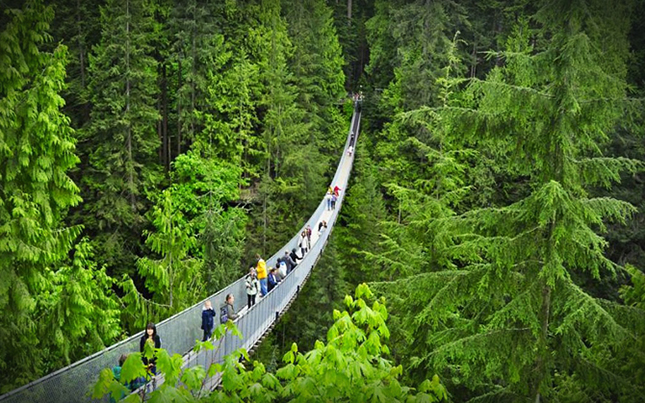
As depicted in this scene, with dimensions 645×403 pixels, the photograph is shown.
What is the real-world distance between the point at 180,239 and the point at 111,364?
4.92 metres

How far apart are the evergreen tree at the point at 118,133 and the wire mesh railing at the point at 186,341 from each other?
6203 millimetres

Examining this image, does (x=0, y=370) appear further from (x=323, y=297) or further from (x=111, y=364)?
(x=323, y=297)

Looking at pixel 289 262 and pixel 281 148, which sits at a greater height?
pixel 281 148

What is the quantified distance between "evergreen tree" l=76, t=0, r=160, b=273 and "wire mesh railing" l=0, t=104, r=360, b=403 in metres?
6.20

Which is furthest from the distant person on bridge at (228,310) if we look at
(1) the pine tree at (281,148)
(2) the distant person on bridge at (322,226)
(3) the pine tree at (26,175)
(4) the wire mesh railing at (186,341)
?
(1) the pine tree at (281,148)

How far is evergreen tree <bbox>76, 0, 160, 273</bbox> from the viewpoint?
18094 millimetres

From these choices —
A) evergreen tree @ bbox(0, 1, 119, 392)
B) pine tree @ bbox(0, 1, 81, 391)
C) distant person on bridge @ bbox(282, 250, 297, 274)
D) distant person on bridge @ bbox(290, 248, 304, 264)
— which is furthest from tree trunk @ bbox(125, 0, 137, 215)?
pine tree @ bbox(0, 1, 81, 391)

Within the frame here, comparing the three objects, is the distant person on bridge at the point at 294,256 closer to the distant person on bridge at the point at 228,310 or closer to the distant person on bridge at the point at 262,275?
the distant person on bridge at the point at 262,275

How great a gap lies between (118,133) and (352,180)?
1262 cm

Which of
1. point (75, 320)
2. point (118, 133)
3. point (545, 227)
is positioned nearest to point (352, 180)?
point (118, 133)

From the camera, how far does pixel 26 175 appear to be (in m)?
7.29

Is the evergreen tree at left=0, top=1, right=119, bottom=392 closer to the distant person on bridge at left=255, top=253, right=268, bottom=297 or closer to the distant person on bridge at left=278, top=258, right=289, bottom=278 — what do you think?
the distant person on bridge at left=255, top=253, right=268, bottom=297

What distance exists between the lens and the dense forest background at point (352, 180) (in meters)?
5.71

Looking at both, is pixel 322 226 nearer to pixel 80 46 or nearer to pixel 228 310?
pixel 228 310
